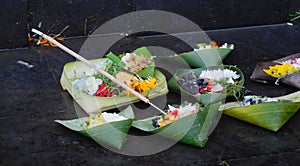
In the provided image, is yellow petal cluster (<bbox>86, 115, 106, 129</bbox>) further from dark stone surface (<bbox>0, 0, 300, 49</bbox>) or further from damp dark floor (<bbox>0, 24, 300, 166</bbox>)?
dark stone surface (<bbox>0, 0, 300, 49</bbox>)

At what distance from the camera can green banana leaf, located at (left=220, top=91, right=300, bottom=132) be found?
9.71ft

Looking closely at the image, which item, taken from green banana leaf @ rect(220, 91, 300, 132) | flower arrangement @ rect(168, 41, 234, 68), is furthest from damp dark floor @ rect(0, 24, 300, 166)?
flower arrangement @ rect(168, 41, 234, 68)

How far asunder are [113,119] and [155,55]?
1.08 metres

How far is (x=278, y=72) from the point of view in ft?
11.5

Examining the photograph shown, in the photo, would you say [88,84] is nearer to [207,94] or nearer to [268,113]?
[207,94]

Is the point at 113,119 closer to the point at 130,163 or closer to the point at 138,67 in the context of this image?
the point at 130,163

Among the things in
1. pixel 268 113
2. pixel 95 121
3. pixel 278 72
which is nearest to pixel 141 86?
pixel 95 121

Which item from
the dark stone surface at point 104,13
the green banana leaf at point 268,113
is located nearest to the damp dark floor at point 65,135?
the green banana leaf at point 268,113

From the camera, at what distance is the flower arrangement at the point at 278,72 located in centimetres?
345

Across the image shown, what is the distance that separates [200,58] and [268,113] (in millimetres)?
776

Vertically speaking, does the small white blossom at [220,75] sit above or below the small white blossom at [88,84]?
above

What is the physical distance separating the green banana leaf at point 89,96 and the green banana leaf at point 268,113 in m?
0.46

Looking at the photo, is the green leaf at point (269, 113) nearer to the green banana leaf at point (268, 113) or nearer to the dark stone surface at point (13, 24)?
the green banana leaf at point (268, 113)

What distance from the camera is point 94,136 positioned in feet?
9.29
